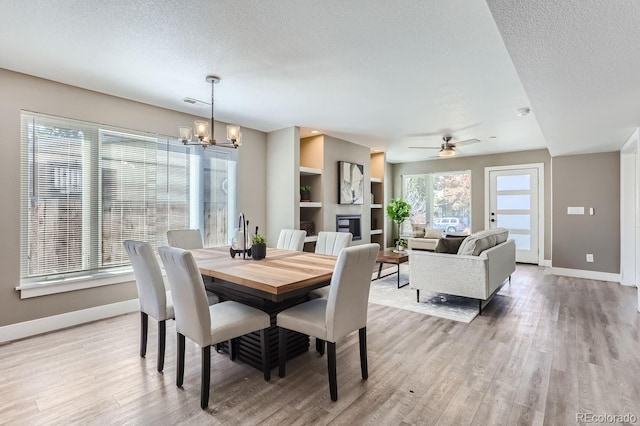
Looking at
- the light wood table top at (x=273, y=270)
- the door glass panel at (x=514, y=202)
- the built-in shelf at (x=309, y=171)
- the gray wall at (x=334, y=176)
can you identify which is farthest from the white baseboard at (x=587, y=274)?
the light wood table top at (x=273, y=270)

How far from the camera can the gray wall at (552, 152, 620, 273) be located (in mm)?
5469

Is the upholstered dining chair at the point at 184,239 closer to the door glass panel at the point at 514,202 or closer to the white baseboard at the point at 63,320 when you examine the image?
the white baseboard at the point at 63,320

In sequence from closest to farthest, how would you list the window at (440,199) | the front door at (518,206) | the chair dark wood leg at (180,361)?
1. the chair dark wood leg at (180,361)
2. the front door at (518,206)
3. the window at (440,199)

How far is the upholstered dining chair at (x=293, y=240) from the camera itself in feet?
12.4

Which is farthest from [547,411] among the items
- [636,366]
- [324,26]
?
[324,26]

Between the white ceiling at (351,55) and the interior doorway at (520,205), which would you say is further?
the interior doorway at (520,205)

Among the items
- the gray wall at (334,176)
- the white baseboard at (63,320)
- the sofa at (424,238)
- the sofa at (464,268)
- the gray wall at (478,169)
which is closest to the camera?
Answer: the white baseboard at (63,320)

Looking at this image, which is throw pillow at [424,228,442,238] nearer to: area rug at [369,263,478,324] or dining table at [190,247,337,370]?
area rug at [369,263,478,324]

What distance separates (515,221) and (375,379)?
20.4ft

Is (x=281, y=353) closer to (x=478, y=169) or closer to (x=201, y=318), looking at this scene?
(x=201, y=318)

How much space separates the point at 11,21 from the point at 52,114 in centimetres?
128

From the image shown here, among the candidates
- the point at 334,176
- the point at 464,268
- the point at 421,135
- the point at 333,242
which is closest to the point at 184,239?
the point at 333,242

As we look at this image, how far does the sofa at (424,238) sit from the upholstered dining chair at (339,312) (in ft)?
17.3

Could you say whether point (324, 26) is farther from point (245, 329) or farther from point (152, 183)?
point (152, 183)
